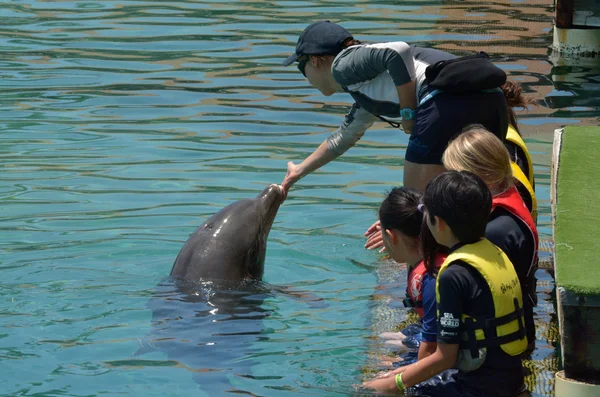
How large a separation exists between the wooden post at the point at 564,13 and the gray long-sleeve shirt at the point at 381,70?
25.9 ft

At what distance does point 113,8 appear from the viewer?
18.8 metres

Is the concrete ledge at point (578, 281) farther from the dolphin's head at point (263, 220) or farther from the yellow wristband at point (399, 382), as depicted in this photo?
the dolphin's head at point (263, 220)

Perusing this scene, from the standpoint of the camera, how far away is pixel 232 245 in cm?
647

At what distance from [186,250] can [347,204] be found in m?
2.60

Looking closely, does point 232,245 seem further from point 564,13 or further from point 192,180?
point 564,13

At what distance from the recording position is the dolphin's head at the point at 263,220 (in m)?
6.62

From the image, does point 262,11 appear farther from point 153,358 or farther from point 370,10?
point 153,358

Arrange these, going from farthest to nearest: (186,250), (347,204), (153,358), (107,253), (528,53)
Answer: (528,53), (347,204), (107,253), (186,250), (153,358)

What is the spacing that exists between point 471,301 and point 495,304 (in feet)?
0.33

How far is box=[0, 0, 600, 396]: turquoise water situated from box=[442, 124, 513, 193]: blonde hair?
100 centimetres

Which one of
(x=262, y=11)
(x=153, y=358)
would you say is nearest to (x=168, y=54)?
(x=262, y=11)

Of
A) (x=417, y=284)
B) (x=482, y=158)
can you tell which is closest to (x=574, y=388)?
(x=417, y=284)

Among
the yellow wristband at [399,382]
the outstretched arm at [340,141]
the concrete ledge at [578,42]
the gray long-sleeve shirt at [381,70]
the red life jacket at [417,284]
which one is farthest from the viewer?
the concrete ledge at [578,42]

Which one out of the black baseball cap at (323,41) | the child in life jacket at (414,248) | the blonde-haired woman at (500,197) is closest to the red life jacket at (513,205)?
the blonde-haired woman at (500,197)
